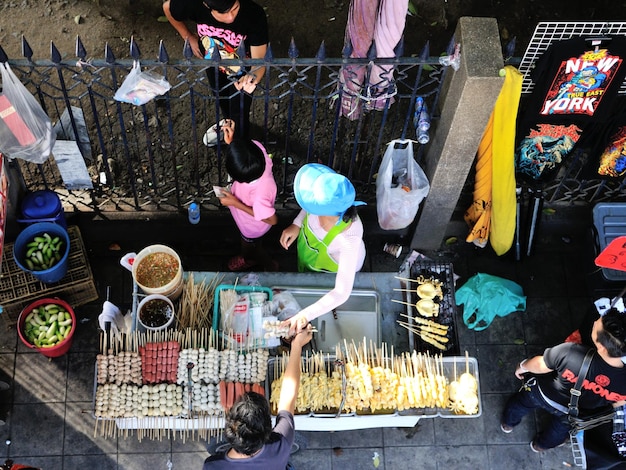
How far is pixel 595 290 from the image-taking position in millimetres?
6164

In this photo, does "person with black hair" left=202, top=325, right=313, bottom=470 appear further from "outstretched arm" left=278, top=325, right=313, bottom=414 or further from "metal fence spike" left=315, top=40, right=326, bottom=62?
"metal fence spike" left=315, top=40, right=326, bottom=62

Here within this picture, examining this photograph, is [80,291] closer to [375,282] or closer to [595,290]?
[375,282]

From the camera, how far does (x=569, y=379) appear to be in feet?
16.1

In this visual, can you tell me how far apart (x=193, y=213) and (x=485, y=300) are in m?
2.90

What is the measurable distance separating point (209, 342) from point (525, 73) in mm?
3254

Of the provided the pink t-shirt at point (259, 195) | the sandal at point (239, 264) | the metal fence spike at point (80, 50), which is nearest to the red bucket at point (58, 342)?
the sandal at point (239, 264)

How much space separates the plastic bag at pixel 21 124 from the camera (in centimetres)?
466

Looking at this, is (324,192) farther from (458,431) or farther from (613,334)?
(458,431)

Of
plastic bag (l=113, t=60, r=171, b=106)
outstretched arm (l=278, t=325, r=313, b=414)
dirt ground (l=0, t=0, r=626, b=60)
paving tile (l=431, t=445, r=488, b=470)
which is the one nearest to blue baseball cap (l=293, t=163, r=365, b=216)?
outstretched arm (l=278, t=325, r=313, b=414)

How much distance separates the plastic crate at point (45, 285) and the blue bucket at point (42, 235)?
0.15m

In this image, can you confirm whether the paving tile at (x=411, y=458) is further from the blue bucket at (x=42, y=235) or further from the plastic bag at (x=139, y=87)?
the plastic bag at (x=139, y=87)

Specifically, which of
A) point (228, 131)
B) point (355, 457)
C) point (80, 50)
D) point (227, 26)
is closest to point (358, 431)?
point (355, 457)

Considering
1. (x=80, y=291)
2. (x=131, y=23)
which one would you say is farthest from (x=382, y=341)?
(x=131, y=23)

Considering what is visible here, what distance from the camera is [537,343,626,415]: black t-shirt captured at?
4.75 meters
